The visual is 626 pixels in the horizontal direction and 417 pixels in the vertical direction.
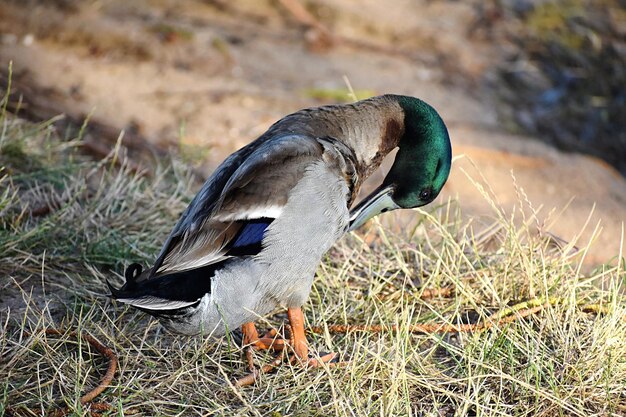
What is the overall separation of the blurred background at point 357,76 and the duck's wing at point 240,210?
72.5 inches

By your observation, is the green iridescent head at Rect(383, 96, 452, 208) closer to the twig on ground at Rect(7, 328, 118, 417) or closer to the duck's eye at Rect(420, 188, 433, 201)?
the duck's eye at Rect(420, 188, 433, 201)

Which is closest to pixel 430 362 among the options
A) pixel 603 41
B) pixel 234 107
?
pixel 234 107

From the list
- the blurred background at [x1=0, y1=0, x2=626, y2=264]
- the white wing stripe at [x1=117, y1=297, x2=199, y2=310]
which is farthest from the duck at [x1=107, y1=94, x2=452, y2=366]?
the blurred background at [x1=0, y1=0, x2=626, y2=264]

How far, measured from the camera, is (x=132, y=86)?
564 cm

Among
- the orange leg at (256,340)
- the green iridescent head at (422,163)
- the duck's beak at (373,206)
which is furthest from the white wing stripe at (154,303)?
the green iridescent head at (422,163)

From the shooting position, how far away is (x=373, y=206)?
10.6ft

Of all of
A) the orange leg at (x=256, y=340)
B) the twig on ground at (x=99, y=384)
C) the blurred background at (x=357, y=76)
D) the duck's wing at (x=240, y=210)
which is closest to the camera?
the twig on ground at (x=99, y=384)

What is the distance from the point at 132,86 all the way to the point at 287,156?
9.82ft

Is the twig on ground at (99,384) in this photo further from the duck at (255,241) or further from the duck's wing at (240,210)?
the duck's wing at (240,210)

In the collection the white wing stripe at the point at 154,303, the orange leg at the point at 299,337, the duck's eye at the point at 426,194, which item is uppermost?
the duck's eye at the point at 426,194

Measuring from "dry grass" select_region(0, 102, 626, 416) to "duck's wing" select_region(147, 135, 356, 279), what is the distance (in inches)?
14.3

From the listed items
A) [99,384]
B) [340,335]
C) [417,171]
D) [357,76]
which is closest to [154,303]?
[99,384]

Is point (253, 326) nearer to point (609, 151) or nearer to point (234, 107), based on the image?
point (234, 107)

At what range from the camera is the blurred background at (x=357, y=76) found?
5137 mm
